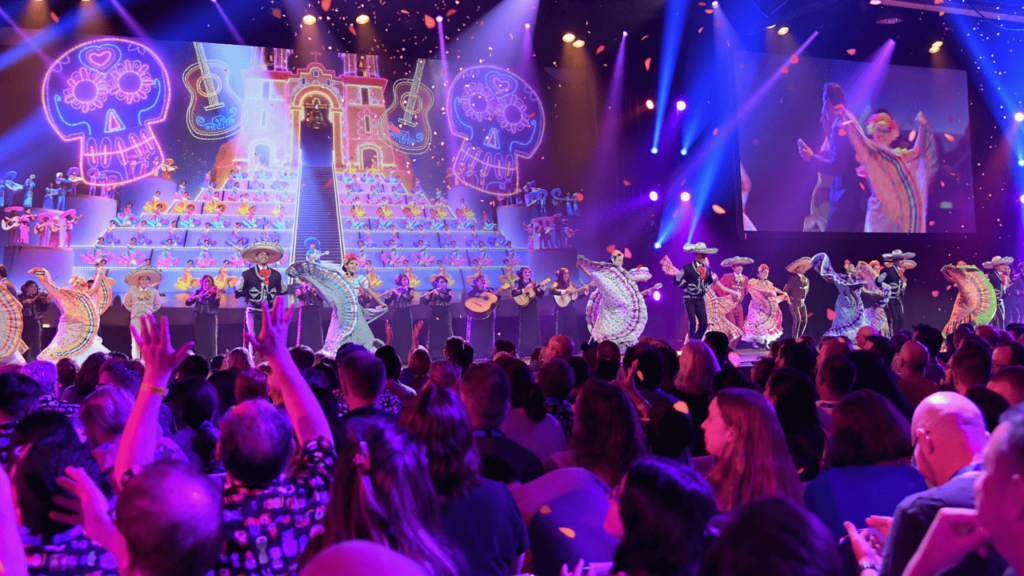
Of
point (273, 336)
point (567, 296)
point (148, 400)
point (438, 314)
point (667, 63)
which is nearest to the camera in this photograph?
point (148, 400)

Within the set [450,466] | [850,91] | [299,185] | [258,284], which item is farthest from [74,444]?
[850,91]

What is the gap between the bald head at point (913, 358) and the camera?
144 inches

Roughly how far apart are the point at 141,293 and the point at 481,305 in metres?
4.34

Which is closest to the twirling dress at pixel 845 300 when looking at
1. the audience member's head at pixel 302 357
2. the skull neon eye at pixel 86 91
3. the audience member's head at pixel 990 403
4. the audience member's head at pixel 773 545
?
the audience member's head at pixel 302 357

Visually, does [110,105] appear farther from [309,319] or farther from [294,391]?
[294,391]

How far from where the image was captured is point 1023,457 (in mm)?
902

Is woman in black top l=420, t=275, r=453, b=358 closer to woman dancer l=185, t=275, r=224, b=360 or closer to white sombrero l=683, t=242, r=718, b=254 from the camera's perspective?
woman dancer l=185, t=275, r=224, b=360

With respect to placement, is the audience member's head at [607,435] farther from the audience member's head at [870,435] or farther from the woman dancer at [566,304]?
the woman dancer at [566,304]

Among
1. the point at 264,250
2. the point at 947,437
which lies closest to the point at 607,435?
the point at 947,437

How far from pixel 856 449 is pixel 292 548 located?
1491 millimetres

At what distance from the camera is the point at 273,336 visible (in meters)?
1.91

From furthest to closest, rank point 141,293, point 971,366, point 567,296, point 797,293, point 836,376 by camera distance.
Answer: point 797,293
point 567,296
point 141,293
point 971,366
point 836,376

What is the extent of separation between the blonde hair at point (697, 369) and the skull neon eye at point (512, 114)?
303 inches

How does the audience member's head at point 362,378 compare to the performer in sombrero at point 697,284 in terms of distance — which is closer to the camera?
the audience member's head at point 362,378
